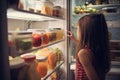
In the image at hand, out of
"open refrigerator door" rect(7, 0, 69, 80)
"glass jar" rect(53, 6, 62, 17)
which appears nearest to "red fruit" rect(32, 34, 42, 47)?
"open refrigerator door" rect(7, 0, 69, 80)

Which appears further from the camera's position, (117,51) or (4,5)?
(117,51)

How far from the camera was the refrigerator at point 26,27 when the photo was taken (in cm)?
97

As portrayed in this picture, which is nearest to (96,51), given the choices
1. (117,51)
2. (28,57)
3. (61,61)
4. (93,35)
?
(93,35)

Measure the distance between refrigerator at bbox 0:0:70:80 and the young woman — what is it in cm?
36

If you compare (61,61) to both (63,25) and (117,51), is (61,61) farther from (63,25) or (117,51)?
(117,51)

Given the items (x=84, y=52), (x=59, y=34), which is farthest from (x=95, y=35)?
(x=59, y=34)

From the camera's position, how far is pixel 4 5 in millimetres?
956

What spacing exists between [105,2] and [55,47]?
3.35 feet

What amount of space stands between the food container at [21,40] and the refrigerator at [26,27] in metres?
0.02

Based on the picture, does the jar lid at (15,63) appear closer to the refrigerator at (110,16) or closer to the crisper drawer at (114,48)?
the refrigerator at (110,16)

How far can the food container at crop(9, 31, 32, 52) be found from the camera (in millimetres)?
1127

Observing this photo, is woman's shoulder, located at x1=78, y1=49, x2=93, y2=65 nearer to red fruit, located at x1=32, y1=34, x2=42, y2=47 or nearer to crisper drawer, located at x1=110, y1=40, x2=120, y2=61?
red fruit, located at x1=32, y1=34, x2=42, y2=47

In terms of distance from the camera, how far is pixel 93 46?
1634 millimetres

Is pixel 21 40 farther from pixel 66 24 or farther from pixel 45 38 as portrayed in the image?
pixel 66 24
